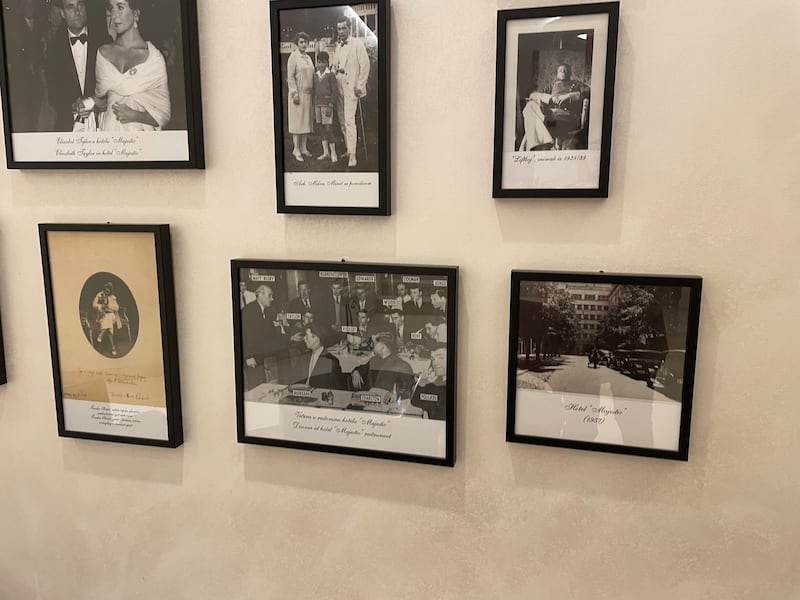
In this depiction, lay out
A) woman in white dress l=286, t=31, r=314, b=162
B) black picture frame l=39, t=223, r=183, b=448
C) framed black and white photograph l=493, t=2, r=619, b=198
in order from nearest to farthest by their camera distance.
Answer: framed black and white photograph l=493, t=2, r=619, b=198
woman in white dress l=286, t=31, r=314, b=162
black picture frame l=39, t=223, r=183, b=448

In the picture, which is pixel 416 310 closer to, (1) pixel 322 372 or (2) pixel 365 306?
(2) pixel 365 306

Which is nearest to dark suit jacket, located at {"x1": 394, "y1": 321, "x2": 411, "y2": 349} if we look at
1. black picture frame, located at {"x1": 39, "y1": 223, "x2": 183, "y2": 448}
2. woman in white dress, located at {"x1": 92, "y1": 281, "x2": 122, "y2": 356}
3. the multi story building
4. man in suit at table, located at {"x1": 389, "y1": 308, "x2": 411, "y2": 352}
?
man in suit at table, located at {"x1": 389, "y1": 308, "x2": 411, "y2": 352}

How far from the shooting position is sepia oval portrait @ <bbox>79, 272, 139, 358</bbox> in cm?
111

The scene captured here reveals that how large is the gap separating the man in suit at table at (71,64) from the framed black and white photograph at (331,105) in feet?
1.08

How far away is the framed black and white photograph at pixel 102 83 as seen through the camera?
1002mm

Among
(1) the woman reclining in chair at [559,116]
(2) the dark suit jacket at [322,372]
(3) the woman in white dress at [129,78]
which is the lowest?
(2) the dark suit jacket at [322,372]

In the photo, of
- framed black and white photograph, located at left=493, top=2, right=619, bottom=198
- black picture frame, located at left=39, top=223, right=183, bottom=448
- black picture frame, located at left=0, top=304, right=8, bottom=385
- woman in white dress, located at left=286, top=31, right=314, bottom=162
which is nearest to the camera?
framed black and white photograph, located at left=493, top=2, right=619, bottom=198

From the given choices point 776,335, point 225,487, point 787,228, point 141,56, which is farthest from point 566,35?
point 225,487

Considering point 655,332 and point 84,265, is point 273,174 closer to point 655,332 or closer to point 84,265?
point 84,265

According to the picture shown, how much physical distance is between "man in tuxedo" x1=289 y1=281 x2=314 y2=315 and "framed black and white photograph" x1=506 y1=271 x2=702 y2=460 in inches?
12.9

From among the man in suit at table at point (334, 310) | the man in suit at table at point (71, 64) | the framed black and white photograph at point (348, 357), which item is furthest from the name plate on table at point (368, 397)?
the man in suit at table at point (71, 64)

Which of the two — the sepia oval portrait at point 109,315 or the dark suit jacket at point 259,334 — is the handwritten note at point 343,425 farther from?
the sepia oval portrait at point 109,315

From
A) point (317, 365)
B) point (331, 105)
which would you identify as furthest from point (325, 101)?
point (317, 365)

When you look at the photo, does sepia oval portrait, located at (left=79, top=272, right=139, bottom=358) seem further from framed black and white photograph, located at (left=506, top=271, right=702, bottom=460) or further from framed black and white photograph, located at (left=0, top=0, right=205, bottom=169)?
framed black and white photograph, located at (left=506, top=271, right=702, bottom=460)
